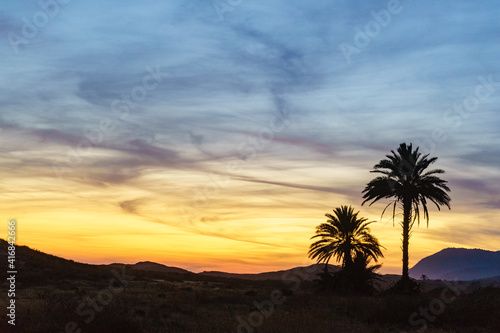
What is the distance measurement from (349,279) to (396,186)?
30.9 feet

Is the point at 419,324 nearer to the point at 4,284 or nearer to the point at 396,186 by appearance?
the point at 396,186

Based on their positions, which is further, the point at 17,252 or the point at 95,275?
the point at 17,252

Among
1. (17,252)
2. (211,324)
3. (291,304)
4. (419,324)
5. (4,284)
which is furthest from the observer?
(17,252)

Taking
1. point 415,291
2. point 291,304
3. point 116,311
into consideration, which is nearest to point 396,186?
point 415,291

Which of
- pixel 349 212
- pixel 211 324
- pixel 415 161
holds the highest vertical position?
pixel 415 161

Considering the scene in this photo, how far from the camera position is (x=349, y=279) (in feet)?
155

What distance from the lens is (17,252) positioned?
183 ft

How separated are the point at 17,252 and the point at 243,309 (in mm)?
37726

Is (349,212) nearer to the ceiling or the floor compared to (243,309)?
nearer to the ceiling

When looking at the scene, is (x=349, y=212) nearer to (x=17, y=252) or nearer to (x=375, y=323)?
(x=375, y=323)

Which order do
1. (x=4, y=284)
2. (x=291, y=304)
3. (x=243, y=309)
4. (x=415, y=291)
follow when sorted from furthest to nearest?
(x=415, y=291)
(x=4, y=284)
(x=291, y=304)
(x=243, y=309)

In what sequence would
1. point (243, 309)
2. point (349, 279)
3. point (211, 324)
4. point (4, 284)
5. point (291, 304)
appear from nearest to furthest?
point (211, 324) < point (243, 309) < point (291, 304) < point (4, 284) < point (349, 279)

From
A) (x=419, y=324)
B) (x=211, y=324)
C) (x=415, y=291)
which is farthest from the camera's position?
(x=415, y=291)

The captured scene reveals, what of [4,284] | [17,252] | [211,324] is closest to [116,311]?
[211,324]
